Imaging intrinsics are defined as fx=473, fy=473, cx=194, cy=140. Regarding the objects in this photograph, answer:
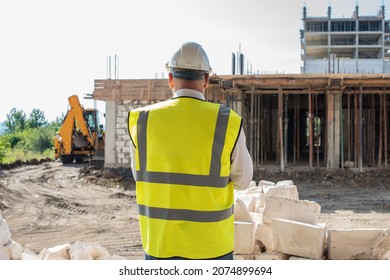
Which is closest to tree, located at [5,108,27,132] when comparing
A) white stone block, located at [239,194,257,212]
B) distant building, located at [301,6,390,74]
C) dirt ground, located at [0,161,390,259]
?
dirt ground, located at [0,161,390,259]

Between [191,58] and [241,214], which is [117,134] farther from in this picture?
[191,58]

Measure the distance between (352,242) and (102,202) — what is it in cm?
735

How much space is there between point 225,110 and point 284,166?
39.6 feet

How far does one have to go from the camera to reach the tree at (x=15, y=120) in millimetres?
41469

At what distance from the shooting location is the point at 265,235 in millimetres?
4848

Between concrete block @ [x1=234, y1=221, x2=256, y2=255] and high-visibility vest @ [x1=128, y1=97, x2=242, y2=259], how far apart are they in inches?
95.5

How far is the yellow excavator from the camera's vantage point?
17078 millimetres

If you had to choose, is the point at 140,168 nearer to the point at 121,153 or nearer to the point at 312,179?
the point at 312,179

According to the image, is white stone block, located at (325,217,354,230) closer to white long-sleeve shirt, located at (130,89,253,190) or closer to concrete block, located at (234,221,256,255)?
concrete block, located at (234,221,256,255)

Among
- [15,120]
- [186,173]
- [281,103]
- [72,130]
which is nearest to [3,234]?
[186,173]

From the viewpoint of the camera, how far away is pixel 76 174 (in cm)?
1581

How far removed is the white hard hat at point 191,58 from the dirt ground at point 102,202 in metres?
3.80
